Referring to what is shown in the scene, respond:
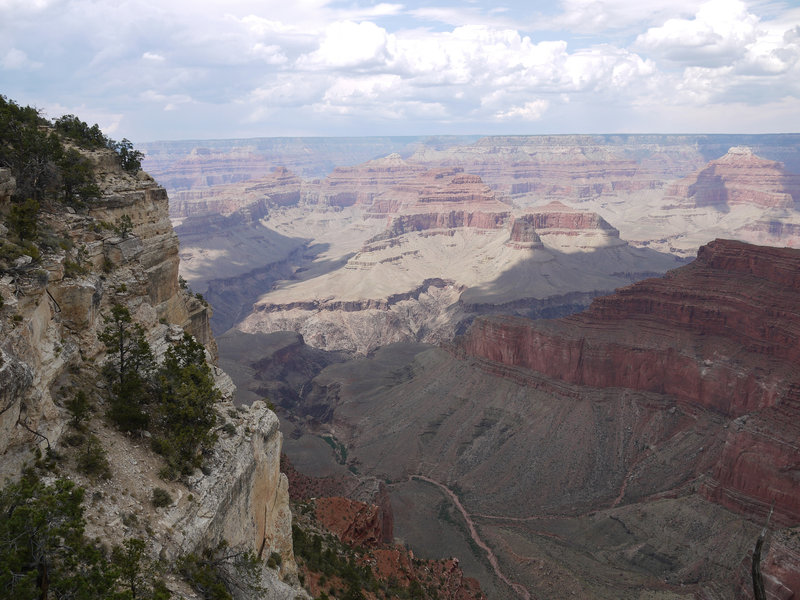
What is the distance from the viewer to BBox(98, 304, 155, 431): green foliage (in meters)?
18.6

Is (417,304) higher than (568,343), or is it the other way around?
(568,343)

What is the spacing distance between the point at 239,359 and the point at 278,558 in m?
94.7

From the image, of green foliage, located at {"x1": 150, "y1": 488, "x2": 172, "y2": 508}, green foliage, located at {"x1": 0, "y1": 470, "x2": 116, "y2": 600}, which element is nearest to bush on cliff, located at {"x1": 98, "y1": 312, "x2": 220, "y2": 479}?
green foliage, located at {"x1": 150, "y1": 488, "x2": 172, "y2": 508}

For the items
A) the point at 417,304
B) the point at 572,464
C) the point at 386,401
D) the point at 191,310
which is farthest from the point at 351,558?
the point at 417,304

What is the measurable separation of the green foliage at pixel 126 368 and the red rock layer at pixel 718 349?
50317mm

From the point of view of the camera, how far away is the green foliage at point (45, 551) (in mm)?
11797

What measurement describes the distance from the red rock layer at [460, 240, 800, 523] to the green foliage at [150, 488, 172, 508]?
49639 mm

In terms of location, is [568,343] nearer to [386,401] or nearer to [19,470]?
[386,401]

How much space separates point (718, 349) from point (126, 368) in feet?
221

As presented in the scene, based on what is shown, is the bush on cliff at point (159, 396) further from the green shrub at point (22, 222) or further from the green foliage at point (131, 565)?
the green foliage at point (131, 565)

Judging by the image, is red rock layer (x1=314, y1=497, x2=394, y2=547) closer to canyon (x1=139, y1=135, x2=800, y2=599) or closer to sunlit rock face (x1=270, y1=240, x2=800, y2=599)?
canyon (x1=139, y1=135, x2=800, y2=599)

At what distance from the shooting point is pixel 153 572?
14.5 m

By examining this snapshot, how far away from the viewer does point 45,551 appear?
40.8ft

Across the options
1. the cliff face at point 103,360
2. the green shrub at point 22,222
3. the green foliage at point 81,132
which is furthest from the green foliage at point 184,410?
the green foliage at point 81,132
